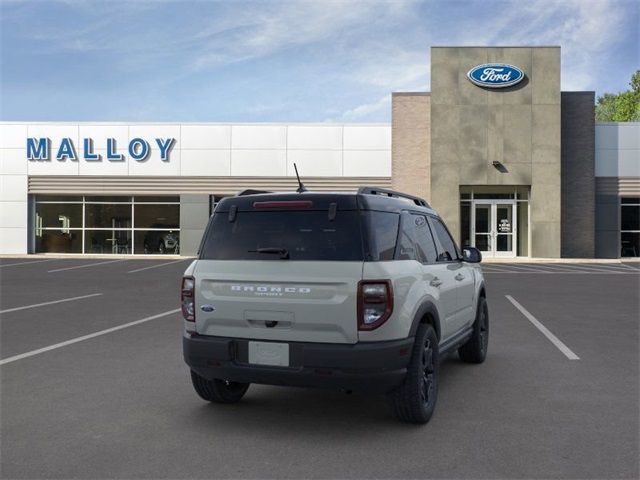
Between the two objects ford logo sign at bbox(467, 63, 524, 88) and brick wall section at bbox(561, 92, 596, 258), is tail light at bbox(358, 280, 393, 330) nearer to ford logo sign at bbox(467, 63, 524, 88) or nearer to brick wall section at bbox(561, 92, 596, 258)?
ford logo sign at bbox(467, 63, 524, 88)

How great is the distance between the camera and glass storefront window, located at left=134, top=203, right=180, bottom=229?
2950 cm

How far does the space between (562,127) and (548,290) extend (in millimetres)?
15965

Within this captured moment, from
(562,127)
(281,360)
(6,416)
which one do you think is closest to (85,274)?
(6,416)

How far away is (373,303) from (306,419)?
123cm

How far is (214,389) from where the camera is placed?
496cm

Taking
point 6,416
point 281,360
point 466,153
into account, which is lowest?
point 6,416

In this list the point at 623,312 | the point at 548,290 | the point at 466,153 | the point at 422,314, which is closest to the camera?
the point at 422,314

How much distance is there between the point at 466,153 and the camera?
1067 inches

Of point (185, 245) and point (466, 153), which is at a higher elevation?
point (466, 153)

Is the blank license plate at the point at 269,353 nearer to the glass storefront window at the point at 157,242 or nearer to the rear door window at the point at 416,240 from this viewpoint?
the rear door window at the point at 416,240

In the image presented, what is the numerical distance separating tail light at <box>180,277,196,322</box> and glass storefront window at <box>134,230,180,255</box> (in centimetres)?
2555

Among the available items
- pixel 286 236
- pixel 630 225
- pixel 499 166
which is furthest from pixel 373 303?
pixel 630 225

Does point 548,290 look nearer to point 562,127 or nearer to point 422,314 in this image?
point 422,314

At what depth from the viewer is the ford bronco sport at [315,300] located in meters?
4.14
